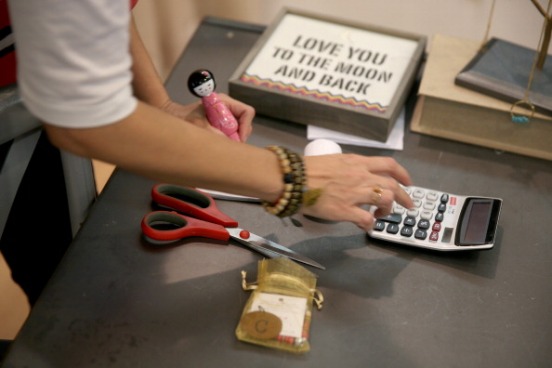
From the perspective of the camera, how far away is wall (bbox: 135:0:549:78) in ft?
4.33

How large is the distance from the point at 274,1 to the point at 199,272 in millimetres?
858

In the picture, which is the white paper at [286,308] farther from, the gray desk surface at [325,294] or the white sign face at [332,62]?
the white sign face at [332,62]

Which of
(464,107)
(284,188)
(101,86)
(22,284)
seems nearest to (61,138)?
(101,86)

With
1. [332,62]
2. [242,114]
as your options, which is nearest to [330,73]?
[332,62]

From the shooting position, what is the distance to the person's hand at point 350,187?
0.71 meters

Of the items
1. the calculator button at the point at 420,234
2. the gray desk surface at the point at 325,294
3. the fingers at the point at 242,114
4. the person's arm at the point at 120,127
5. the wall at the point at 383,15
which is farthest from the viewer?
the wall at the point at 383,15

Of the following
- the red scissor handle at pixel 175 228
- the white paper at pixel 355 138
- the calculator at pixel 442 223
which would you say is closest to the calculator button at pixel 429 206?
the calculator at pixel 442 223

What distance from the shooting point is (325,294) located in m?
0.74

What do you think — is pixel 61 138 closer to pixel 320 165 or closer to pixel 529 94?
pixel 320 165

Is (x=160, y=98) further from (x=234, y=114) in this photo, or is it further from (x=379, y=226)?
(x=379, y=226)

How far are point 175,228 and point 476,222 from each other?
14.2 inches

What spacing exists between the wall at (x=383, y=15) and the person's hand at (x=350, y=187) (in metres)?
0.59

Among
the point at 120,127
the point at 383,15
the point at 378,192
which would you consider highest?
the point at 120,127

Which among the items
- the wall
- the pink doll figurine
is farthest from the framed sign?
the wall
